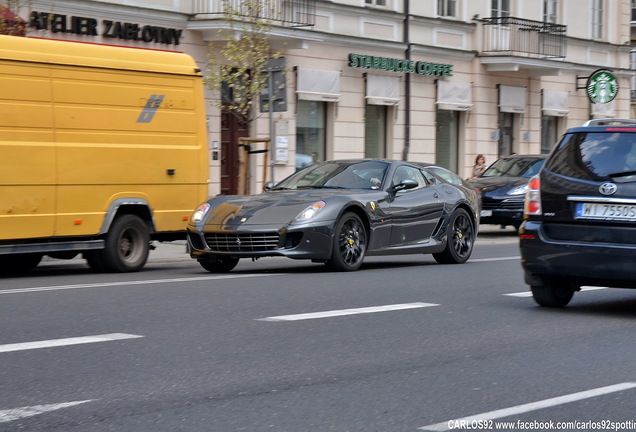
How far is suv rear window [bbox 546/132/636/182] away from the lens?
987cm

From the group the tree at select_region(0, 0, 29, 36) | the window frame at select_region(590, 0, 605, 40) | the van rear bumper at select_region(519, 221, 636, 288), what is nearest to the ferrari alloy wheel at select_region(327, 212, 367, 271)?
the van rear bumper at select_region(519, 221, 636, 288)

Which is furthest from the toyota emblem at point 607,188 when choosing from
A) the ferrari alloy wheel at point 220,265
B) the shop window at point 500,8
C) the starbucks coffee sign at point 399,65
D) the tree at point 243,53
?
the shop window at point 500,8

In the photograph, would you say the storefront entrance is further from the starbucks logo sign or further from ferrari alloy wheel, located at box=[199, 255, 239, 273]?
the starbucks logo sign

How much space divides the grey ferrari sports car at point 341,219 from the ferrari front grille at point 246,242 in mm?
11

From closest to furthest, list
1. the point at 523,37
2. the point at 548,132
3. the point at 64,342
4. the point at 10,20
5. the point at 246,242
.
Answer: the point at 64,342
the point at 246,242
the point at 10,20
the point at 523,37
the point at 548,132

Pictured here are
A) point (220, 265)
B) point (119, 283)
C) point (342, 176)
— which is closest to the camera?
point (119, 283)

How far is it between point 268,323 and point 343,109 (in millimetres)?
22136

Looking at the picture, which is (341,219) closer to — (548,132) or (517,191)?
(517,191)

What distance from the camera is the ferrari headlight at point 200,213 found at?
14000mm

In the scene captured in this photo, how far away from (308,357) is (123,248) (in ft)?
24.2

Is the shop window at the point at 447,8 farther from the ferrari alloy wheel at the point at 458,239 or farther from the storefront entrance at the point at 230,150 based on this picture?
the ferrari alloy wheel at the point at 458,239

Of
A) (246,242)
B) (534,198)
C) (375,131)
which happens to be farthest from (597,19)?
(534,198)

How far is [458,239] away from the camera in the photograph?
16.1 m

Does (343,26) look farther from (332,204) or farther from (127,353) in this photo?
(127,353)
